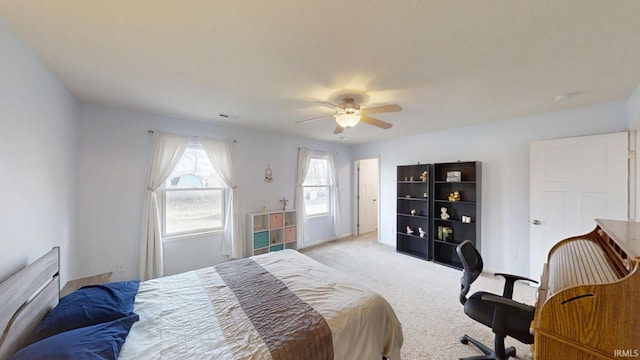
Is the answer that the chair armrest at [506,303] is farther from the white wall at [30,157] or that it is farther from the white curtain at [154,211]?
the white curtain at [154,211]

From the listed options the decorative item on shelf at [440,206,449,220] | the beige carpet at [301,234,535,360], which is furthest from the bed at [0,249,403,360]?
the decorative item on shelf at [440,206,449,220]

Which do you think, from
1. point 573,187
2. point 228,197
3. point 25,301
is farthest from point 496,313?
point 228,197

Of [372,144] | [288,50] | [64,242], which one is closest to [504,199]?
[372,144]

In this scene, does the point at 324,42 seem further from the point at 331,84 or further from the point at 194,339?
the point at 194,339

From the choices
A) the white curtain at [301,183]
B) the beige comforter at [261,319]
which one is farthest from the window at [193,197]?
the beige comforter at [261,319]

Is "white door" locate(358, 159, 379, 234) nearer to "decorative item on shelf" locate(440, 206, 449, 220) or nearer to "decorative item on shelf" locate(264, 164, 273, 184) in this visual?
"decorative item on shelf" locate(440, 206, 449, 220)

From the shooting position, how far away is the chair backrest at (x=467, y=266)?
6.62 ft

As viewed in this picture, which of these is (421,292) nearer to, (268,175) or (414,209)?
(414,209)

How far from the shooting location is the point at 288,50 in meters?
1.67

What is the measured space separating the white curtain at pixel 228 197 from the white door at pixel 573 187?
4.38 m

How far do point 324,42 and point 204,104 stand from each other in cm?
194

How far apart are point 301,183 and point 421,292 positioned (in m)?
2.91

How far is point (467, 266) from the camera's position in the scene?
2.02 metres

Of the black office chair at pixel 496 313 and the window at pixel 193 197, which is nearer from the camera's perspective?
the black office chair at pixel 496 313
